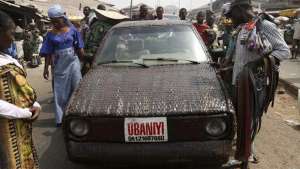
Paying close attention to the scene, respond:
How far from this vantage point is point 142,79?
4367 millimetres

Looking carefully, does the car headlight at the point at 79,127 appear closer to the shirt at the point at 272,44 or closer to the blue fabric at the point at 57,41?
the shirt at the point at 272,44

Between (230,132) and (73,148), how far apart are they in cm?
139

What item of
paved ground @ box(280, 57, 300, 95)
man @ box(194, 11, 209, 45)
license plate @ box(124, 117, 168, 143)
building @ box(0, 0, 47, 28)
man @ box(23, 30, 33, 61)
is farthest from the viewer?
building @ box(0, 0, 47, 28)

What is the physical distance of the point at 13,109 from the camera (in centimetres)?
250

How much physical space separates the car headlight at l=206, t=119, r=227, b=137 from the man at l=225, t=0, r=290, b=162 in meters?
0.42

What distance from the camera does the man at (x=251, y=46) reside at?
13.2 ft

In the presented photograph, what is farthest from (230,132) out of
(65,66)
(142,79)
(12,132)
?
(65,66)

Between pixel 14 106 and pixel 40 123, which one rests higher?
pixel 14 106

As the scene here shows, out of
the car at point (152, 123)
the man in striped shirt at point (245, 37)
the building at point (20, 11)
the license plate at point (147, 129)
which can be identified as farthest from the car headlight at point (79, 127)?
the building at point (20, 11)

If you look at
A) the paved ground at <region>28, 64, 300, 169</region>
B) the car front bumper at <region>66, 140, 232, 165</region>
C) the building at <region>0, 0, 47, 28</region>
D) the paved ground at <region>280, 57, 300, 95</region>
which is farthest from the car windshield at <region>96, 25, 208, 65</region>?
the building at <region>0, 0, 47, 28</region>

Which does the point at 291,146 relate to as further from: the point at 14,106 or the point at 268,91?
the point at 14,106

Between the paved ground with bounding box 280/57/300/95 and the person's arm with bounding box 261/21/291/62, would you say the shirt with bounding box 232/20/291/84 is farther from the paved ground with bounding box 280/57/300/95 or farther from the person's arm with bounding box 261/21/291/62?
the paved ground with bounding box 280/57/300/95

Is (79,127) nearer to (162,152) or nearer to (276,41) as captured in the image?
(162,152)

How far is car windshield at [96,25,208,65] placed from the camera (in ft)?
16.3
